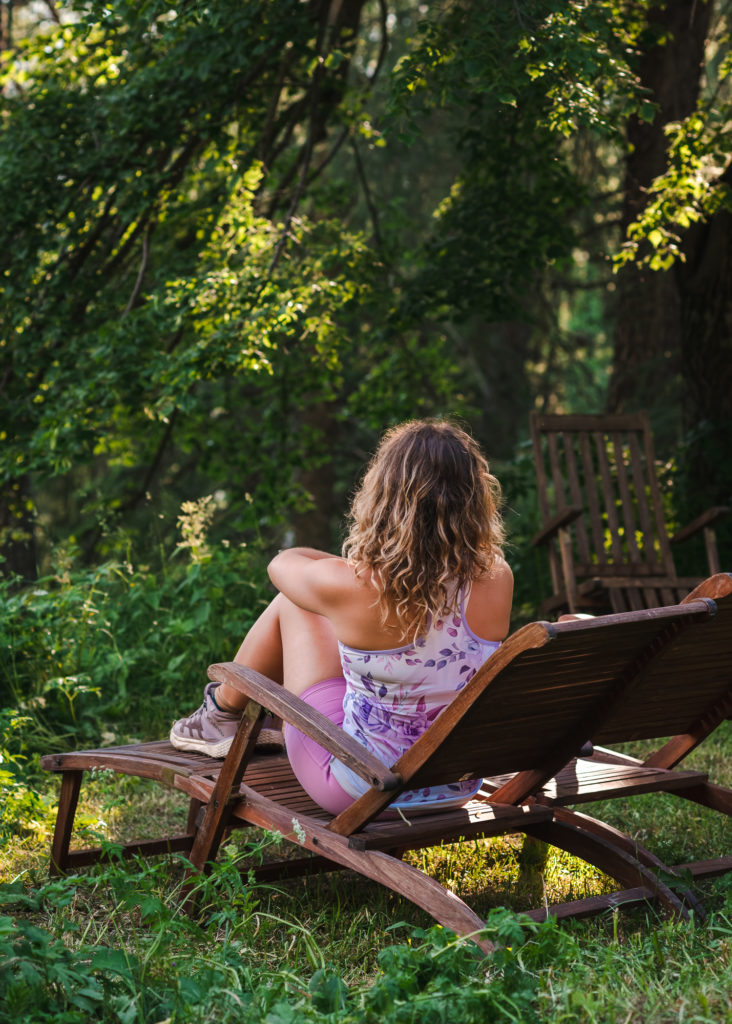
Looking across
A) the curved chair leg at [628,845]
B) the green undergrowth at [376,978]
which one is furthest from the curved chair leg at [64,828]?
the curved chair leg at [628,845]

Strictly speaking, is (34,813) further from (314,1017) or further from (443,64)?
(443,64)

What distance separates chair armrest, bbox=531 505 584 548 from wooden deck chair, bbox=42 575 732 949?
2330 millimetres

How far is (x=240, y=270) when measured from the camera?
5.11 metres

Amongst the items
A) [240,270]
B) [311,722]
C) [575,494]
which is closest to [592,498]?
[575,494]

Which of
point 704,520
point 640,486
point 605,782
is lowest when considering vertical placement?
point 605,782

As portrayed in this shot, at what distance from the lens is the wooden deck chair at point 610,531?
522cm

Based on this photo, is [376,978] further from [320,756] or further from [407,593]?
[407,593]

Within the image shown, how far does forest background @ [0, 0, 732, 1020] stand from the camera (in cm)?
431

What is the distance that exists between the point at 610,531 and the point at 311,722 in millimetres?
3701

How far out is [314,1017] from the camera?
1.66 m

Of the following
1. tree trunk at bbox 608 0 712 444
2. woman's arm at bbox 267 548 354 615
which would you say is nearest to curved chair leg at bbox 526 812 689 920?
woman's arm at bbox 267 548 354 615

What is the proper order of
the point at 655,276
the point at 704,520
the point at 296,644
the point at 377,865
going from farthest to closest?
the point at 655,276 < the point at 704,520 < the point at 296,644 < the point at 377,865

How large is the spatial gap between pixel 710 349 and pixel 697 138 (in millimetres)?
1435

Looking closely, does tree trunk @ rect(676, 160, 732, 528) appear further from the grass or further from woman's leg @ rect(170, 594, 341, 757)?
woman's leg @ rect(170, 594, 341, 757)
